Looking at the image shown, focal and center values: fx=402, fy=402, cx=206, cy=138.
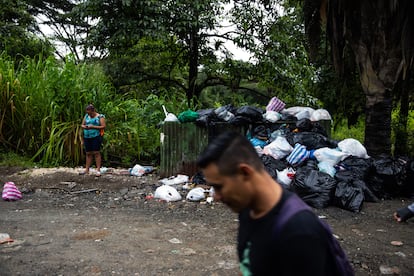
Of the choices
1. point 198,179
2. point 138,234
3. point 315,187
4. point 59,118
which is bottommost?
point 138,234

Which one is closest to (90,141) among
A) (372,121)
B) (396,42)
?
(372,121)

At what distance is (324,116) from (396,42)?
181 cm

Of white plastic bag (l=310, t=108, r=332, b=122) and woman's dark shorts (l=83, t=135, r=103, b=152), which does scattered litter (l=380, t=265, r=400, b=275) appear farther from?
woman's dark shorts (l=83, t=135, r=103, b=152)

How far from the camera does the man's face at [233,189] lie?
133 centimetres

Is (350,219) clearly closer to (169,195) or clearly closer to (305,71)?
(169,195)

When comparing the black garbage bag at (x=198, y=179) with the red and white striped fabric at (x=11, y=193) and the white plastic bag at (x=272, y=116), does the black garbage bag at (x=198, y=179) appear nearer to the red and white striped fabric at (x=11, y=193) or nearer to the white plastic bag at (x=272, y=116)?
the white plastic bag at (x=272, y=116)

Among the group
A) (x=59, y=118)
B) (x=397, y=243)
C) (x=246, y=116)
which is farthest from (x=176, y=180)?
(x=397, y=243)

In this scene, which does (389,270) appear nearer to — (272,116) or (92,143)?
(272,116)

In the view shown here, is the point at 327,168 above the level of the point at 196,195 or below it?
above

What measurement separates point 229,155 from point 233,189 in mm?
118

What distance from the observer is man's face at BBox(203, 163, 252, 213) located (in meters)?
1.33

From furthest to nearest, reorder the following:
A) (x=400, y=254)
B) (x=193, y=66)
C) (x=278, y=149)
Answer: (x=193, y=66) → (x=278, y=149) → (x=400, y=254)

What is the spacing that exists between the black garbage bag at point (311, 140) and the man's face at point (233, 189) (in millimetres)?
5952

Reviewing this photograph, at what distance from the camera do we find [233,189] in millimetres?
1332
